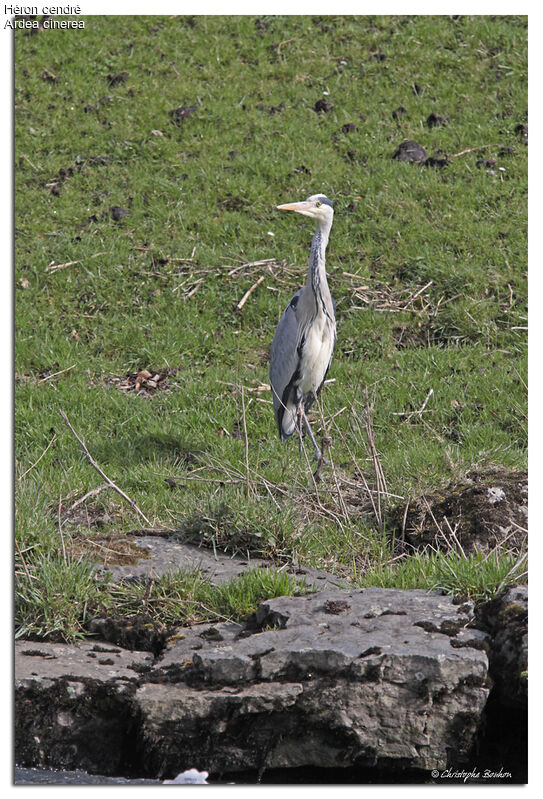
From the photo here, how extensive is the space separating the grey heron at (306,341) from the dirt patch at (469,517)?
1.50 meters

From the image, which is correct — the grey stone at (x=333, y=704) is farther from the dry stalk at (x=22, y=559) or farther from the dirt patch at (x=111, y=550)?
the dirt patch at (x=111, y=550)

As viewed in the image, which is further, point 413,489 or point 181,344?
point 181,344

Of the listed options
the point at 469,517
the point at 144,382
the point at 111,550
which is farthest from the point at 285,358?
the point at 111,550

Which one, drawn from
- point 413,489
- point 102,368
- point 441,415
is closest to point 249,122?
point 102,368

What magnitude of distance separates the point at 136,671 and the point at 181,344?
4150 mm

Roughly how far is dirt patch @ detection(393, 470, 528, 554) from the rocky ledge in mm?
1045

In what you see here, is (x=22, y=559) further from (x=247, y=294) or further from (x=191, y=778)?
(x=247, y=294)

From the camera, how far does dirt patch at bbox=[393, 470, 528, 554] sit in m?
4.02

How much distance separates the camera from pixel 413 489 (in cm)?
459

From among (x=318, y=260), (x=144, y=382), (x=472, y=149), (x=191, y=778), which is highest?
(x=472, y=149)

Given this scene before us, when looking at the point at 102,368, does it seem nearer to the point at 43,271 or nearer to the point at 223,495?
the point at 43,271

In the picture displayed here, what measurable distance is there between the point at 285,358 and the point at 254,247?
2.02 metres

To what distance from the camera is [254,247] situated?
25.4ft

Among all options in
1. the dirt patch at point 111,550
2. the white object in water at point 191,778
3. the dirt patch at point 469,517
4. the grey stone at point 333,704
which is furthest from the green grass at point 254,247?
the white object in water at point 191,778
